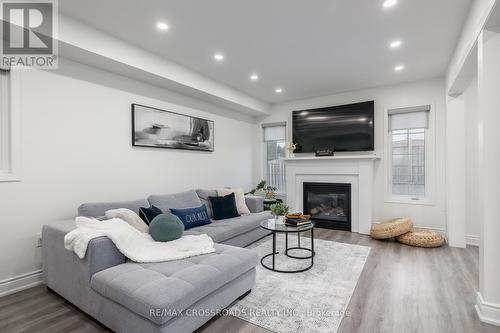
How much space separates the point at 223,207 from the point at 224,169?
1520 millimetres

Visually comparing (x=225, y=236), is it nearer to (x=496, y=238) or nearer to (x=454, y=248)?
(x=496, y=238)

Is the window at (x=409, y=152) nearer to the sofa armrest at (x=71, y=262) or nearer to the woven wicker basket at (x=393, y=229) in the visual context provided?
the woven wicker basket at (x=393, y=229)

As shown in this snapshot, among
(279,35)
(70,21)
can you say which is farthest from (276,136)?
(70,21)

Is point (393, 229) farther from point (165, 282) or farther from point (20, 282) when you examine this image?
point (20, 282)

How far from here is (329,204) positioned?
207 inches

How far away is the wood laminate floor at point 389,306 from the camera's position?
1982 millimetres

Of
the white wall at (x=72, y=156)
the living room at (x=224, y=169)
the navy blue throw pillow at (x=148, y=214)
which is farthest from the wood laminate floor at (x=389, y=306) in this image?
the navy blue throw pillow at (x=148, y=214)

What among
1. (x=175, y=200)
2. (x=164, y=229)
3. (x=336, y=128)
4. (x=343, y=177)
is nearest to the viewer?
(x=164, y=229)

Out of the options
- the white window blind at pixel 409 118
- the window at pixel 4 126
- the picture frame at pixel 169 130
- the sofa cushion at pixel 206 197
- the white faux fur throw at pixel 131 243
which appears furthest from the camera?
the white window blind at pixel 409 118

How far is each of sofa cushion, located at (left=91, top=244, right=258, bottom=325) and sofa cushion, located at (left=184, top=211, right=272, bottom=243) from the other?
0.90 meters

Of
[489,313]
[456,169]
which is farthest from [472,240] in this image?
[489,313]

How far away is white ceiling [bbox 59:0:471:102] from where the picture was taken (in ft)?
8.12

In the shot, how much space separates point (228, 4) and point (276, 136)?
396 centimetres

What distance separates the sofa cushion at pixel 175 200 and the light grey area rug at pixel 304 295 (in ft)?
4.29
